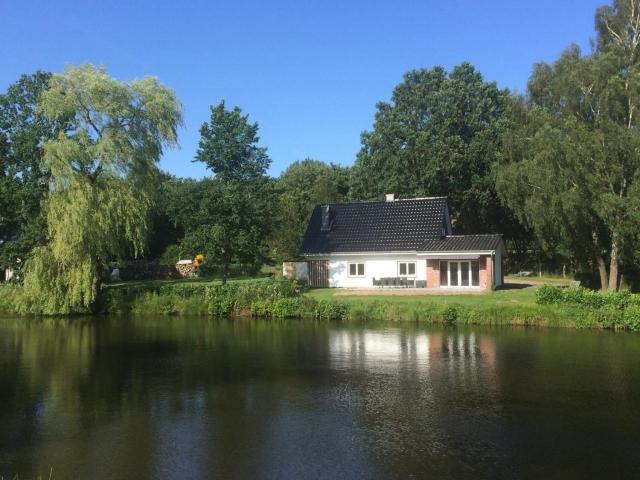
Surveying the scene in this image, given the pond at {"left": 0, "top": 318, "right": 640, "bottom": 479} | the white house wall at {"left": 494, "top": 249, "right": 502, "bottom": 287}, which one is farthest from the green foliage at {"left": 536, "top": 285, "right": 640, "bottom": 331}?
the white house wall at {"left": 494, "top": 249, "right": 502, "bottom": 287}

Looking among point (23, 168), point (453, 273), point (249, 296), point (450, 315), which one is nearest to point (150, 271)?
point (23, 168)

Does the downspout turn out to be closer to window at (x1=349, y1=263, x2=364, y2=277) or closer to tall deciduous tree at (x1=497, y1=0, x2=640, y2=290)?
tall deciduous tree at (x1=497, y1=0, x2=640, y2=290)

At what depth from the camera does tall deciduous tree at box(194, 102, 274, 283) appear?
104ft

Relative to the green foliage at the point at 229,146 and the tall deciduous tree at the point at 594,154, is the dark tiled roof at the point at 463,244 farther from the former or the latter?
the green foliage at the point at 229,146

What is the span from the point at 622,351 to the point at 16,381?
17.2 m

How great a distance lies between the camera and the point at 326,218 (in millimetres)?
37500

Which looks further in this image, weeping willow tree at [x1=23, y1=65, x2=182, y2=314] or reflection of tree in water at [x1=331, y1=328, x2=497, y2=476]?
weeping willow tree at [x1=23, y1=65, x2=182, y2=314]

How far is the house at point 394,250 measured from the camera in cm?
3183

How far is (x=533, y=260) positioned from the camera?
43.8 meters

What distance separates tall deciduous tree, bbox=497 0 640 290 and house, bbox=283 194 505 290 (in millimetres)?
3800

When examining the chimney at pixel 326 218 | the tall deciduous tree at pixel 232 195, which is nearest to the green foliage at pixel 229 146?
the tall deciduous tree at pixel 232 195

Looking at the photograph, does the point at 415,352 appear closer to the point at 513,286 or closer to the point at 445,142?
the point at 513,286

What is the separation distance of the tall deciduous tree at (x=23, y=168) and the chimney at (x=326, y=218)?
15.9 meters

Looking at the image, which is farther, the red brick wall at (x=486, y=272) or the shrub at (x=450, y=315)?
the red brick wall at (x=486, y=272)
